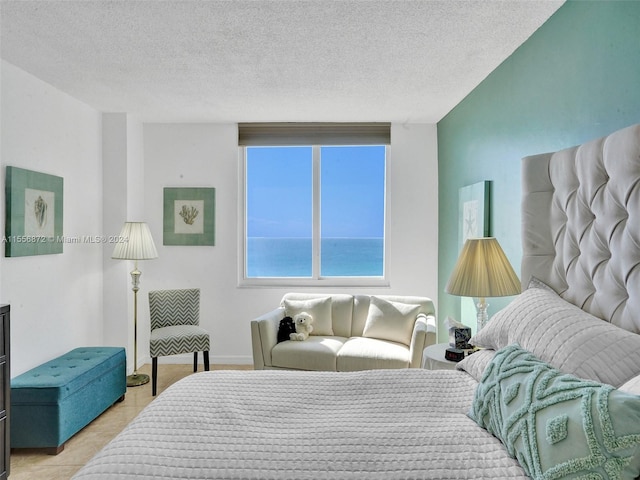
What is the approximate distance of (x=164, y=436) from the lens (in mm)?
1430

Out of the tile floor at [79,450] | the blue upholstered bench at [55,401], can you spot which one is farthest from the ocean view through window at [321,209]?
the blue upholstered bench at [55,401]

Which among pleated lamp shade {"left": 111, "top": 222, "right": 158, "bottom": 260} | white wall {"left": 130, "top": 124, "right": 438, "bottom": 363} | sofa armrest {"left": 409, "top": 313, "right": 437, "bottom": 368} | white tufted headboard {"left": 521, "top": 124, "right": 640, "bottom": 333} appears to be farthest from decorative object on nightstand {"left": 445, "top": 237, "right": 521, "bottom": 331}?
pleated lamp shade {"left": 111, "top": 222, "right": 158, "bottom": 260}

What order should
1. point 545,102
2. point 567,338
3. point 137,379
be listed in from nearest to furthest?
point 567,338
point 545,102
point 137,379

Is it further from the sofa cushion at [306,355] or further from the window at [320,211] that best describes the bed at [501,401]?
the window at [320,211]

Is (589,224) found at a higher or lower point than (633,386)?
higher

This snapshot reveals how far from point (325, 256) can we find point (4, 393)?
127 inches

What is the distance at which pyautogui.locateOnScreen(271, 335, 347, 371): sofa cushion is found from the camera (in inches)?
149

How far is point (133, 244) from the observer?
4.38 m

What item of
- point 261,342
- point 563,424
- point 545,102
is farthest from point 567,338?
point 261,342

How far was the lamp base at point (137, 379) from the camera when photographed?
14.4 feet

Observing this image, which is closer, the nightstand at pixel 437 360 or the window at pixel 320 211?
the nightstand at pixel 437 360

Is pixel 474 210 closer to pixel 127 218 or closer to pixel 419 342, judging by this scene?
pixel 419 342

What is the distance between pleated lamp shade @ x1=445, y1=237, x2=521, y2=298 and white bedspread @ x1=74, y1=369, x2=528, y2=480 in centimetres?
77

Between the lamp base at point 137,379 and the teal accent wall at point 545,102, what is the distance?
293 centimetres
